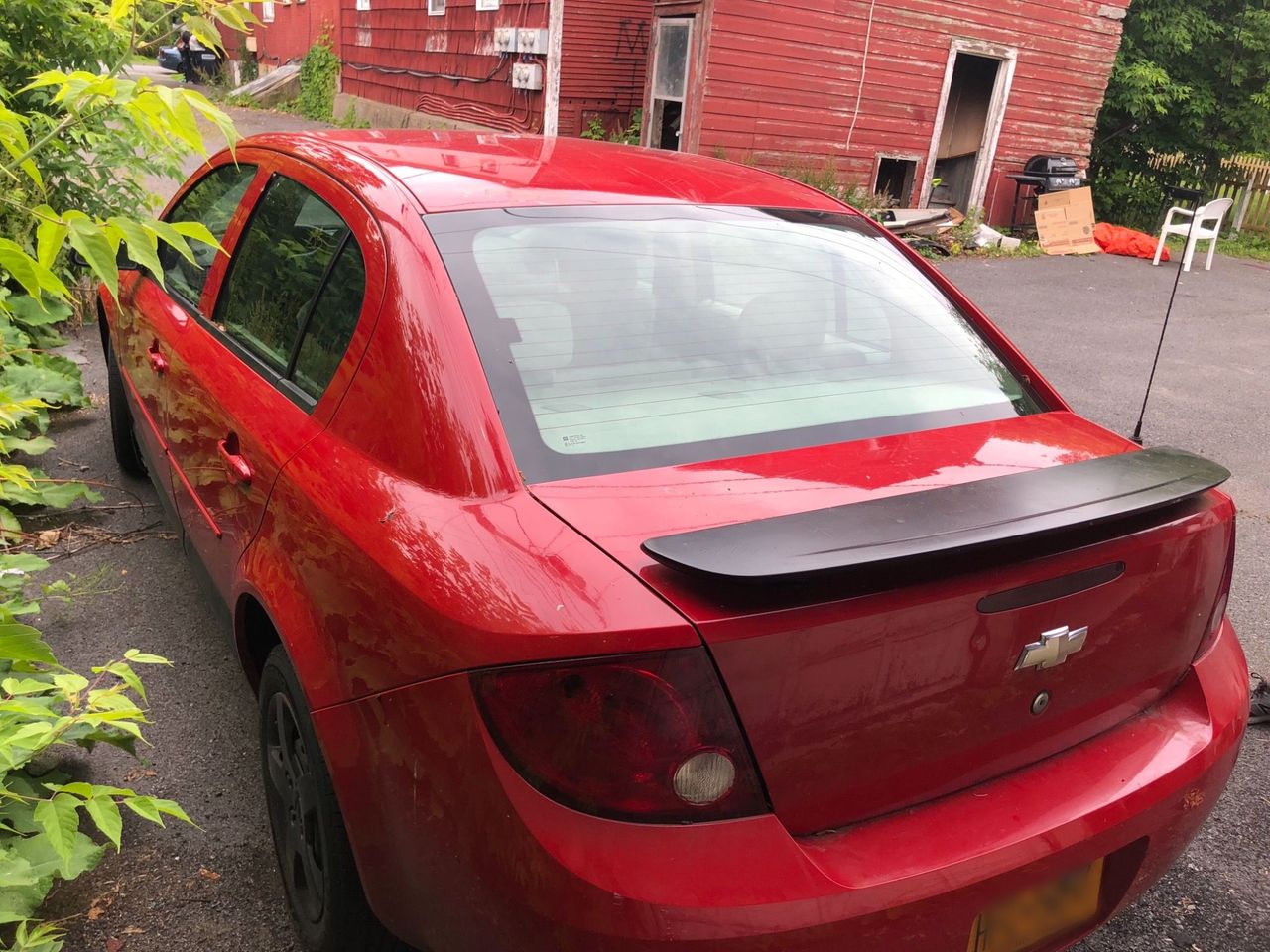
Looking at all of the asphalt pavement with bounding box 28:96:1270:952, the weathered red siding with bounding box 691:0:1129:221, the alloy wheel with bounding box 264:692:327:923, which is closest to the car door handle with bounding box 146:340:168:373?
the asphalt pavement with bounding box 28:96:1270:952

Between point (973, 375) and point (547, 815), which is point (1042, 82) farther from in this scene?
point (547, 815)

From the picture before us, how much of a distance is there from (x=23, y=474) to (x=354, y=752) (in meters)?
1.45

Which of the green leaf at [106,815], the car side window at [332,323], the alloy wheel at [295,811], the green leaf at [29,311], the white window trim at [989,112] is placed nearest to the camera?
the green leaf at [106,815]

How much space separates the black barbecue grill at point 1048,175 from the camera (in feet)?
48.2

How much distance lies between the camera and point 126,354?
3633mm

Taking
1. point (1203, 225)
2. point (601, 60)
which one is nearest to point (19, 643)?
point (601, 60)

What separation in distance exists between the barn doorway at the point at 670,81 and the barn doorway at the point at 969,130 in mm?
3949

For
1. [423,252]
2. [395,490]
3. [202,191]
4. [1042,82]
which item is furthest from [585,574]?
[1042,82]

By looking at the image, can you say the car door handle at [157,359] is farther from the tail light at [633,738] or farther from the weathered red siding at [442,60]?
the weathered red siding at [442,60]

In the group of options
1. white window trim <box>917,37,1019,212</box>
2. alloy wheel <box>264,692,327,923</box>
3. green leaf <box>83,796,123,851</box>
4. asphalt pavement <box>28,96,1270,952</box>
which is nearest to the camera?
green leaf <box>83,796,123,851</box>

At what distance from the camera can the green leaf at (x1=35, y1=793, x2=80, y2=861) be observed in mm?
1726

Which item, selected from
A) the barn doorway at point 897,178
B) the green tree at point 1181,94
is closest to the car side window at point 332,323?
the barn doorway at point 897,178

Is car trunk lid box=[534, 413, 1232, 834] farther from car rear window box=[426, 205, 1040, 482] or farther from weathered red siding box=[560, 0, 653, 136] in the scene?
weathered red siding box=[560, 0, 653, 136]

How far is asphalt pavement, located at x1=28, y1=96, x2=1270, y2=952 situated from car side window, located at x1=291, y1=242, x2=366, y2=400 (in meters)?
1.15
